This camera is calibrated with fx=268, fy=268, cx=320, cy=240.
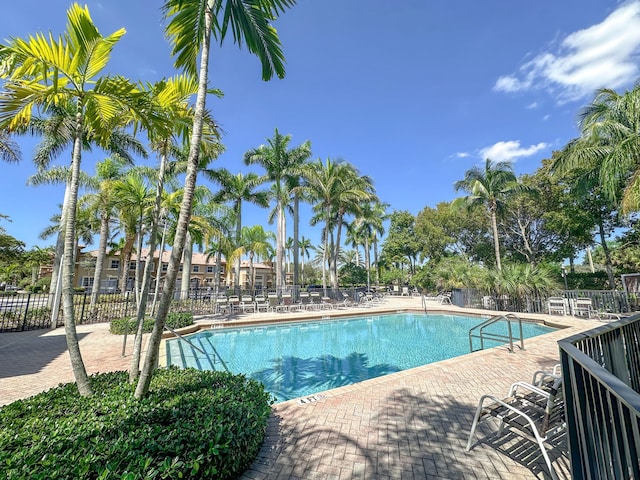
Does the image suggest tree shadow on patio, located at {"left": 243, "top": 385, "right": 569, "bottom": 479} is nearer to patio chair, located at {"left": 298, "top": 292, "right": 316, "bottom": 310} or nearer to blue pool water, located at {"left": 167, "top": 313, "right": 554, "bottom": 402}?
blue pool water, located at {"left": 167, "top": 313, "right": 554, "bottom": 402}

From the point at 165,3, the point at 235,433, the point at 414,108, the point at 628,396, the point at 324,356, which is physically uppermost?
the point at 414,108

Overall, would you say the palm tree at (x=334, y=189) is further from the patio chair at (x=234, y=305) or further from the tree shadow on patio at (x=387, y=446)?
the tree shadow on patio at (x=387, y=446)

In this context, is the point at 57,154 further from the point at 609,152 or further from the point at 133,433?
the point at 609,152

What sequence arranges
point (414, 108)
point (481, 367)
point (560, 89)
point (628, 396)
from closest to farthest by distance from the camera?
point (628, 396) < point (481, 367) < point (560, 89) < point (414, 108)

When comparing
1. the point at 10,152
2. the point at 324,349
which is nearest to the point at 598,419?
the point at 324,349

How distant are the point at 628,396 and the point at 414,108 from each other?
1667 cm

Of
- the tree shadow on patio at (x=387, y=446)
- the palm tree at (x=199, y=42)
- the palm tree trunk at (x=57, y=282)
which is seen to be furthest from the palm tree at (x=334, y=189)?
the tree shadow on patio at (x=387, y=446)

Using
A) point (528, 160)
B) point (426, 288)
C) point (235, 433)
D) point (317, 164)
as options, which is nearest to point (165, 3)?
point (235, 433)

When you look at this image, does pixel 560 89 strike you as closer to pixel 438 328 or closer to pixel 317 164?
pixel 438 328

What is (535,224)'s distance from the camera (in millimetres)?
25219

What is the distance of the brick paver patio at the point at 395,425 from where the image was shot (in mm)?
2721

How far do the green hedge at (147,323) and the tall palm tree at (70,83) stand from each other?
6.67 metres

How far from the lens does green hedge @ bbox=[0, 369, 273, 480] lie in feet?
6.68

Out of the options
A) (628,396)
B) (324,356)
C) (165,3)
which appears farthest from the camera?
(324,356)
